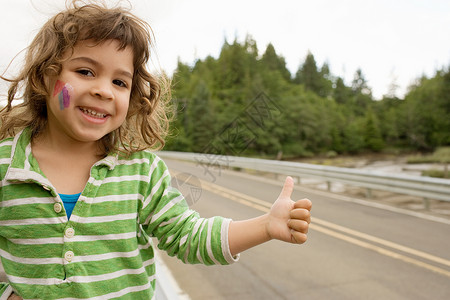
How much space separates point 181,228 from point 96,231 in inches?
12.4

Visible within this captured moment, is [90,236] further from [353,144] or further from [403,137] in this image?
[403,137]

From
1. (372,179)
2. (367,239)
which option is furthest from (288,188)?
(372,179)

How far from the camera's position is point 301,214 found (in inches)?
46.5

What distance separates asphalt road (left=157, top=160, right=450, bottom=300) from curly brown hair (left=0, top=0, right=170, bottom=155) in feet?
5.84

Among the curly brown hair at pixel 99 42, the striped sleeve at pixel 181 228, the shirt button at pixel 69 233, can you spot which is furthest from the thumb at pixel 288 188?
the shirt button at pixel 69 233

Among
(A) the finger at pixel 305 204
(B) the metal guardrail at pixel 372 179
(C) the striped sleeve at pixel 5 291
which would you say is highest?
(A) the finger at pixel 305 204

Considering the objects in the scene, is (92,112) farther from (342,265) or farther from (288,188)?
(342,265)

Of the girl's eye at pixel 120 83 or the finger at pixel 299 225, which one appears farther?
the girl's eye at pixel 120 83

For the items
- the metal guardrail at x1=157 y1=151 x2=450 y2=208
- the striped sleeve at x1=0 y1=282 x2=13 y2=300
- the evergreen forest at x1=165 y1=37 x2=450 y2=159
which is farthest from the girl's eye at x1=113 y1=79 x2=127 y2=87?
the evergreen forest at x1=165 y1=37 x2=450 y2=159

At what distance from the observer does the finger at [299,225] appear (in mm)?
1174

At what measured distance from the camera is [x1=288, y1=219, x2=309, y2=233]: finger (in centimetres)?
117

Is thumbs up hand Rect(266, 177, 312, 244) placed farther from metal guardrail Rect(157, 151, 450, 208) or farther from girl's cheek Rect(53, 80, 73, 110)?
metal guardrail Rect(157, 151, 450, 208)

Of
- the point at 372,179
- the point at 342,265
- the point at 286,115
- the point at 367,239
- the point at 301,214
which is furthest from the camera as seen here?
the point at 286,115

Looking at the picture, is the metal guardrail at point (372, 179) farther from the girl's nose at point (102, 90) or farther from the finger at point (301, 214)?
the girl's nose at point (102, 90)
